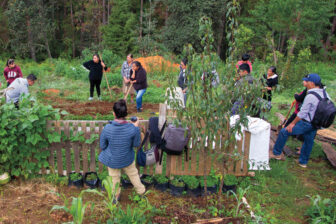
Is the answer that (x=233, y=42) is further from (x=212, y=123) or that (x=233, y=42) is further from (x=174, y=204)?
(x=174, y=204)

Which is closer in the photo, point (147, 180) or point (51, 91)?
point (147, 180)

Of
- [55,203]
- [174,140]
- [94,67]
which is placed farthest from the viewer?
[94,67]

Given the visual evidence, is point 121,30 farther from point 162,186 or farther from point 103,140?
point 103,140

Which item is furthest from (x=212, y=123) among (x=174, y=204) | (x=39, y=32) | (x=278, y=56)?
(x=39, y=32)

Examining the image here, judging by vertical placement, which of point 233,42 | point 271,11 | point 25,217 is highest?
point 271,11

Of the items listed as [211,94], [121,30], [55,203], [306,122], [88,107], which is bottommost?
[55,203]

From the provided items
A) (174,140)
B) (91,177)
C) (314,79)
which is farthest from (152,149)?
(314,79)

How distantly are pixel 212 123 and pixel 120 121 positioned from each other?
4.15ft

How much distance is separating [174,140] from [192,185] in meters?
0.80

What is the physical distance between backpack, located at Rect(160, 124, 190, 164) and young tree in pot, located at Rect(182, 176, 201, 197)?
0.50 metres

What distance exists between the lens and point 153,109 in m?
9.53

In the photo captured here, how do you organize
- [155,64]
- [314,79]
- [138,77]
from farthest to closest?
1. [155,64]
2. [138,77]
3. [314,79]

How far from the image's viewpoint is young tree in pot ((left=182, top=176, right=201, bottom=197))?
4.85 m

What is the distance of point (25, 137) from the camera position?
4875 millimetres
